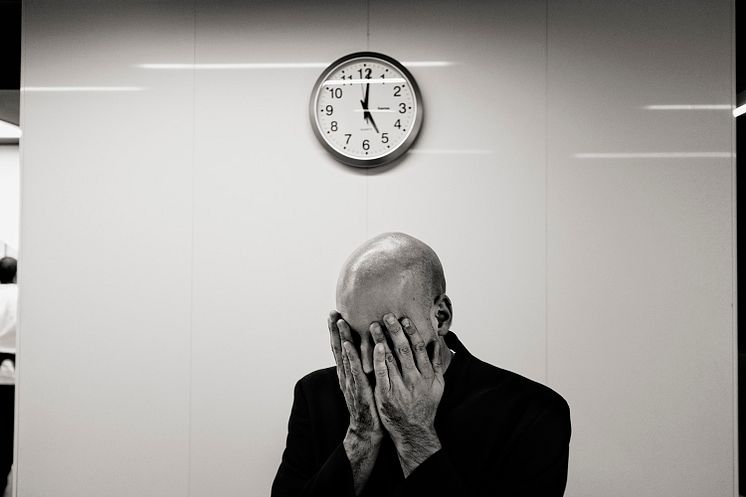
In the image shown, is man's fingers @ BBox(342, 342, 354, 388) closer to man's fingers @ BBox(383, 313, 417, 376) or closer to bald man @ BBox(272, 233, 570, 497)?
bald man @ BBox(272, 233, 570, 497)

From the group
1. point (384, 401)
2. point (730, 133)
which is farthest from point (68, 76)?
point (730, 133)

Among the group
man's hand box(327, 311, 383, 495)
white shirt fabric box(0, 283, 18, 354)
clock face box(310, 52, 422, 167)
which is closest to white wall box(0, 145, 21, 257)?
white shirt fabric box(0, 283, 18, 354)

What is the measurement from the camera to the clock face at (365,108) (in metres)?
2.30

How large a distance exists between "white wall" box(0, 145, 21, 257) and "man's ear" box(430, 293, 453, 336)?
105 inches

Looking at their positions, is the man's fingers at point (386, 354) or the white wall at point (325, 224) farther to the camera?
the white wall at point (325, 224)

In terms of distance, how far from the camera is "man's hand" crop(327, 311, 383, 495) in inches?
42.3

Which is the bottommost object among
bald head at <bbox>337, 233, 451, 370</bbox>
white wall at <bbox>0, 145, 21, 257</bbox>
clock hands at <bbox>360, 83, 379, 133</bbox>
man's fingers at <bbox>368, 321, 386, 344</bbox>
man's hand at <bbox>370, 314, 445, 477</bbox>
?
man's hand at <bbox>370, 314, 445, 477</bbox>

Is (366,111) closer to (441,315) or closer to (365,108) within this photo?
(365,108)

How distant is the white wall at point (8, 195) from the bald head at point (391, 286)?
2564 mm

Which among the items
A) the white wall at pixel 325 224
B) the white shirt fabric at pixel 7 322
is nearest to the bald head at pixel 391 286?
the white wall at pixel 325 224

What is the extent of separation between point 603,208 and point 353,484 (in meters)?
1.64

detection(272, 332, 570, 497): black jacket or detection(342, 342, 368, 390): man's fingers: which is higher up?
detection(342, 342, 368, 390): man's fingers

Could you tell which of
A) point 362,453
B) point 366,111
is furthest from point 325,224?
point 362,453

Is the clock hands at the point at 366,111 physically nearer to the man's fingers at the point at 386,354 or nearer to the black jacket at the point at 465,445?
the black jacket at the point at 465,445
